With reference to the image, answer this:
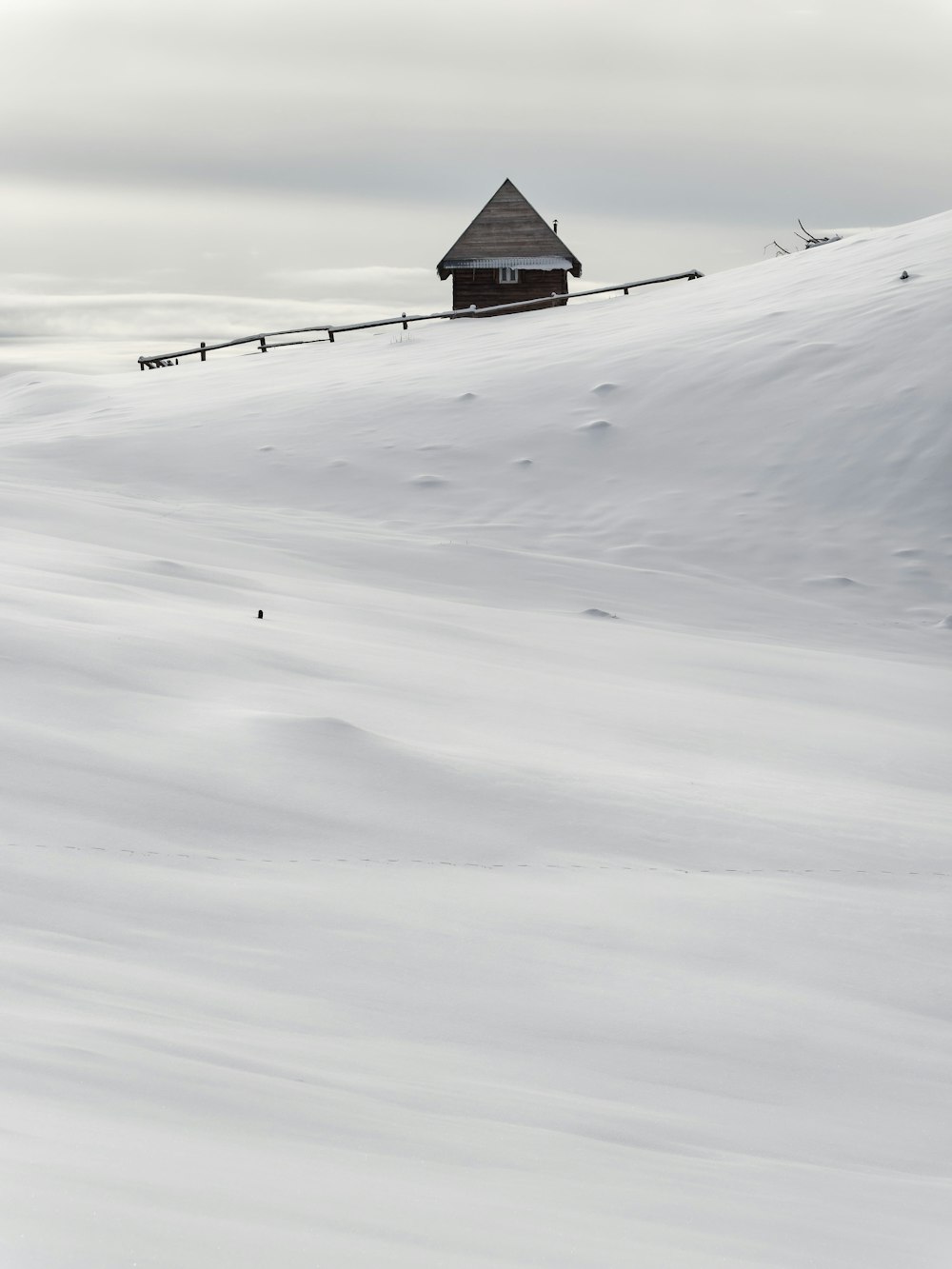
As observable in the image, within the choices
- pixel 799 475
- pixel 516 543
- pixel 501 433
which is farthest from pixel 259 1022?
pixel 501 433

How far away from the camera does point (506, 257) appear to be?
32844 millimetres

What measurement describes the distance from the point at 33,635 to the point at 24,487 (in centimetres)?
639

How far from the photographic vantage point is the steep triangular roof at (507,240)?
32.8 metres

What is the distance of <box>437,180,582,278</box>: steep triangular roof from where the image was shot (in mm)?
32844

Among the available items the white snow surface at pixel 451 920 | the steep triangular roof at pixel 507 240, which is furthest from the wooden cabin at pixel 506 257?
the white snow surface at pixel 451 920

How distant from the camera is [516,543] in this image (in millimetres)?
12891

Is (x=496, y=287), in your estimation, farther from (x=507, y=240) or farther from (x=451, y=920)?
(x=451, y=920)

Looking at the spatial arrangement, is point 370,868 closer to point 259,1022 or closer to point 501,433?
point 259,1022

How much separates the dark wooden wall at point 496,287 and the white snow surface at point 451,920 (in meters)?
24.0

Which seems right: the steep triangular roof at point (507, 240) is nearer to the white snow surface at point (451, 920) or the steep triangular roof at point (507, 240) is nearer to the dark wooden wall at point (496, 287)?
the dark wooden wall at point (496, 287)

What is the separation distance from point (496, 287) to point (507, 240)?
1.22m

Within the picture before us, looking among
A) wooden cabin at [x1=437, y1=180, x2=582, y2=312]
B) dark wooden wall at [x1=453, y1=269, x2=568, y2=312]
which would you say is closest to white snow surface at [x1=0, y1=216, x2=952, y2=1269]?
wooden cabin at [x1=437, y1=180, x2=582, y2=312]

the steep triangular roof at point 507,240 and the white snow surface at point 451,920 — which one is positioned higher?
the steep triangular roof at point 507,240

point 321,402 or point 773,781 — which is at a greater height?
point 321,402
